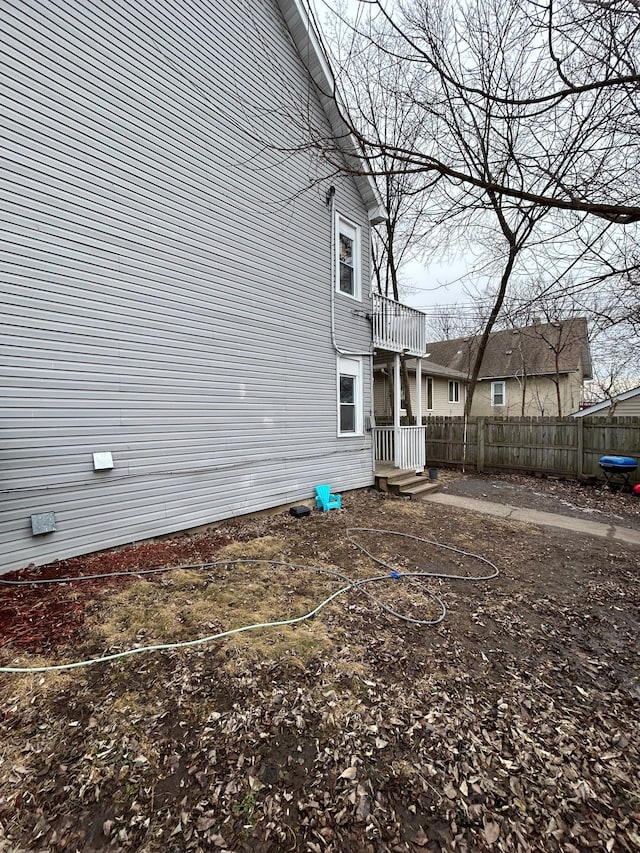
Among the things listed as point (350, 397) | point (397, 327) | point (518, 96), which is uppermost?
point (518, 96)

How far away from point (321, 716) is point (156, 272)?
5.08 metres

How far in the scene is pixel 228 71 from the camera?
5.67 m

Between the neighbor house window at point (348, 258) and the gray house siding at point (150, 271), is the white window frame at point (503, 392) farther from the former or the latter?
the gray house siding at point (150, 271)

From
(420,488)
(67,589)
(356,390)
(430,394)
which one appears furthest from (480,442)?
(67,589)

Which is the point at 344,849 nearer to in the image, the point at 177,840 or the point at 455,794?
the point at 455,794

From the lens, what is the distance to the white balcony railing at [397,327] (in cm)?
875

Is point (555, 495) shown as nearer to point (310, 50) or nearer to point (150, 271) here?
point (150, 271)

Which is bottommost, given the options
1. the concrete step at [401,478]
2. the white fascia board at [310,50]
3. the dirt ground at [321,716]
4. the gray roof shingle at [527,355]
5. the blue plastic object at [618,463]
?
the dirt ground at [321,716]

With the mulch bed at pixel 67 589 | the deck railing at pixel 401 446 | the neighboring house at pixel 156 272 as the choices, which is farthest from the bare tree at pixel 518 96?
the deck railing at pixel 401 446

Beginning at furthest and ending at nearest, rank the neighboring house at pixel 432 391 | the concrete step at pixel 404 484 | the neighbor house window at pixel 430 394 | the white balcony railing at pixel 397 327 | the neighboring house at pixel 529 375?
the neighboring house at pixel 529 375
the neighbor house window at pixel 430 394
the neighboring house at pixel 432 391
the white balcony railing at pixel 397 327
the concrete step at pixel 404 484

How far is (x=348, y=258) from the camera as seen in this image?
27.0 ft

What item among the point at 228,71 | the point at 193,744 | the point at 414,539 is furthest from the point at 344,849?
the point at 228,71

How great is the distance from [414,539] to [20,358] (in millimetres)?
Result: 5186

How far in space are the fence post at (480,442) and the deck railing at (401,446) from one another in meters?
2.63
